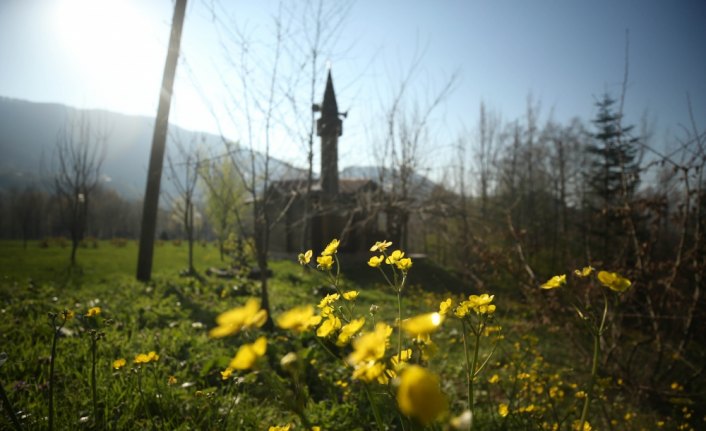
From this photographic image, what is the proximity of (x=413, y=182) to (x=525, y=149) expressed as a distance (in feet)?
36.1

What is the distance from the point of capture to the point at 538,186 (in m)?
19.9

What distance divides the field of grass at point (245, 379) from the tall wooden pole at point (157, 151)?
147cm

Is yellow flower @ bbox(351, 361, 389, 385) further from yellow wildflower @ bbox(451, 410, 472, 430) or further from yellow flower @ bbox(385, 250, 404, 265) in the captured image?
yellow flower @ bbox(385, 250, 404, 265)

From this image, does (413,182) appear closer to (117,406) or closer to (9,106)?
(117,406)

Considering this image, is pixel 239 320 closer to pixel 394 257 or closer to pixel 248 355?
pixel 248 355

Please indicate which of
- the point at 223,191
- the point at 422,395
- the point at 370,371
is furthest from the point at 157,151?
the point at 422,395

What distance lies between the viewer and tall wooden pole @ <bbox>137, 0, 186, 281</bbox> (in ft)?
22.0

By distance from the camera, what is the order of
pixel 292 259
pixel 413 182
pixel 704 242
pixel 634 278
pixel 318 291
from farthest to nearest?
pixel 292 259 → pixel 413 182 → pixel 318 291 → pixel 634 278 → pixel 704 242

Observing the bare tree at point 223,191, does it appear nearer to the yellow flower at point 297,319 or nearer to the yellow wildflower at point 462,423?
the yellow flower at point 297,319

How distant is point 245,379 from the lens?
7.54 feet

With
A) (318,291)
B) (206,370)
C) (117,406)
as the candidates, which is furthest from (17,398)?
(318,291)

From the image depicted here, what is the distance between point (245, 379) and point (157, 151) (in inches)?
247

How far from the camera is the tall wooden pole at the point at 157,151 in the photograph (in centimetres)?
671

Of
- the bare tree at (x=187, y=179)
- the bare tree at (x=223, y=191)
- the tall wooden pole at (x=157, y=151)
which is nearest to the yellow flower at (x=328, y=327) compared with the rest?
the bare tree at (x=187, y=179)
